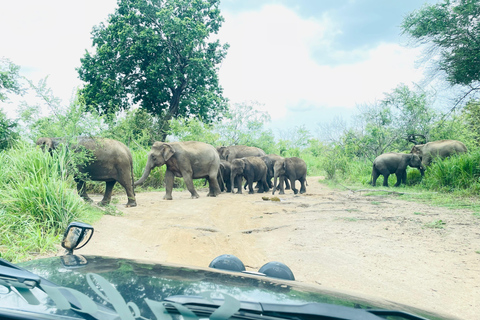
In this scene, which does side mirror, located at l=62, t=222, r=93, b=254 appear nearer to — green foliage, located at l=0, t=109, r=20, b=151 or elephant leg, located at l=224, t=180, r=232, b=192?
green foliage, located at l=0, t=109, r=20, b=151

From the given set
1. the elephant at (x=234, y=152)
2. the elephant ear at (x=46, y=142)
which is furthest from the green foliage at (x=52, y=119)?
the elephant at (x=234, y=152)

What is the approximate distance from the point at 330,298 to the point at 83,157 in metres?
7.09

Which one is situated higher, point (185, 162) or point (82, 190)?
point (185, 162)

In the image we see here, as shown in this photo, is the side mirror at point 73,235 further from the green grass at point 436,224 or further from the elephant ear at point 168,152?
the elephant ear at point 168,152

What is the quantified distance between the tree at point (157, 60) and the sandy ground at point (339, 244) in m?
18.6

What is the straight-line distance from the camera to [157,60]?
1053 inches

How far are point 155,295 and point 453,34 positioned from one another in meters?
14.0

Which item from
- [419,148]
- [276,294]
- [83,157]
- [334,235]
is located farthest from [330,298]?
[419,148]

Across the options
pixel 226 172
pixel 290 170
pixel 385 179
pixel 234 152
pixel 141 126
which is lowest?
pixel 385 179

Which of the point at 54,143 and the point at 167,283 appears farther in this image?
the point at 54,143

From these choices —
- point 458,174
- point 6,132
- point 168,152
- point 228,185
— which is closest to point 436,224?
point 458,174

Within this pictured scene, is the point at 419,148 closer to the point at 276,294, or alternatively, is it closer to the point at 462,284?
the point at 462,284

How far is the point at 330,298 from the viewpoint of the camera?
1512 millimetres

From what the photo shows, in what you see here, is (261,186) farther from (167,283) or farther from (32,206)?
(167,283)
